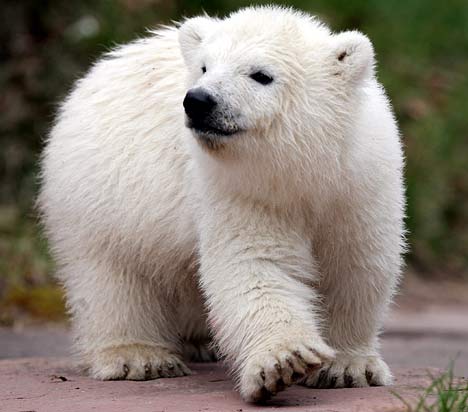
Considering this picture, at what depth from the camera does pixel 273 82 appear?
18.3ft

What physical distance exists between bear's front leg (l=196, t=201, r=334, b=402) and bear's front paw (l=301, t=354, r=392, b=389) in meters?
0.31

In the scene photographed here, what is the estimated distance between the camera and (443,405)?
4.55m

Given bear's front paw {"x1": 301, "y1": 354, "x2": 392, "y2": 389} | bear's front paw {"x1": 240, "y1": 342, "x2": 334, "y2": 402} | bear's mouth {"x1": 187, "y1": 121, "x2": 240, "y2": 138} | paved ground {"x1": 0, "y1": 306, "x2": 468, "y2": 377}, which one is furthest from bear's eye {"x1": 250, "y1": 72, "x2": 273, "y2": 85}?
paved ground {"x1": 0, "y1": 306, "x2": 468, "y2": 377}

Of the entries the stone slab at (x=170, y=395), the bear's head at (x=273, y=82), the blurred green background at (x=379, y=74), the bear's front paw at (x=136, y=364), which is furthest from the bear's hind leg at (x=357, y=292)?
the blurred green background at (x=379, y=74)

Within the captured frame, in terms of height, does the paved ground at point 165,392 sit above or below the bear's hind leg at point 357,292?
below

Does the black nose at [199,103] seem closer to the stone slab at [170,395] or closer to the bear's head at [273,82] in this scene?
the bear's head at [273,82]

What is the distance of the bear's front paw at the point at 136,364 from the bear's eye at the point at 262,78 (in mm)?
1770

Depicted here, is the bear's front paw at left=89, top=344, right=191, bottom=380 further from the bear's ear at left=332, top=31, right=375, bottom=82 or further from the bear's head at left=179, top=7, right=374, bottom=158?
the bear's ear at left=332, top=31, right=375, bottom=82

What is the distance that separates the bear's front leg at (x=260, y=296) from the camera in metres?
5.18

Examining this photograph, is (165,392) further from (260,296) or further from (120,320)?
(120,320)

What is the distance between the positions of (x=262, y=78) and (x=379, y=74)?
846 cm

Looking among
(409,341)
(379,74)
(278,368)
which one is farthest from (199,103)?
(379,74)

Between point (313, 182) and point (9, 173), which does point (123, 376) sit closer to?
point (313, 182)

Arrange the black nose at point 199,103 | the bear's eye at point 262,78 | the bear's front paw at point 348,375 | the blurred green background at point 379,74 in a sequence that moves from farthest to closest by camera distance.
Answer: the blurred green background at point 379,74
the bear's front paw at point 348,375
the bear's eye at point 262,78
the black nose at point 199,103
